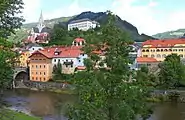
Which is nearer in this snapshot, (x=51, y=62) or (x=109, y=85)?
(x=109, y=85)

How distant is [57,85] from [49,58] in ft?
34.5

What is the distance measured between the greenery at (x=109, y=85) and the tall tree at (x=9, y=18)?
2.70m

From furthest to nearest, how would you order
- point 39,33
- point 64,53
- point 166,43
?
point 39,33, point 166,43, point 64,53

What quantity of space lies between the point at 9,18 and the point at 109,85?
4.28 meters

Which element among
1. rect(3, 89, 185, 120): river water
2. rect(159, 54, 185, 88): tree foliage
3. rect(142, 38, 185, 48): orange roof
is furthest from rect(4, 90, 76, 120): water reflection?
rect(142, 38, 185, 48): orange roof

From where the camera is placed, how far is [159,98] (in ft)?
154

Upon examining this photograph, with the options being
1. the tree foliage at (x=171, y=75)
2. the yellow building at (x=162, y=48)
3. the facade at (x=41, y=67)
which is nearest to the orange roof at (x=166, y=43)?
the yellow building at (x=162, y=48)

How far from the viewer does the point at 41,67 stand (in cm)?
6725

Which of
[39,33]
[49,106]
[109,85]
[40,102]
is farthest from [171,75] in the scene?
[39,33]

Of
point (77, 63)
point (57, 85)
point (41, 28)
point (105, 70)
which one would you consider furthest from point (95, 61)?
point (41, 28)

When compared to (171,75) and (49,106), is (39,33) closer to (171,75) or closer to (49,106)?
(171,75)

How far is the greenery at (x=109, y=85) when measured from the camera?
11.8m

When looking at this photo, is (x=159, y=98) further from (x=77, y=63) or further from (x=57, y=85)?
(x=77, y=63)

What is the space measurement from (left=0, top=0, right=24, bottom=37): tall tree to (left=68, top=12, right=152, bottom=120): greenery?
8.86ft
